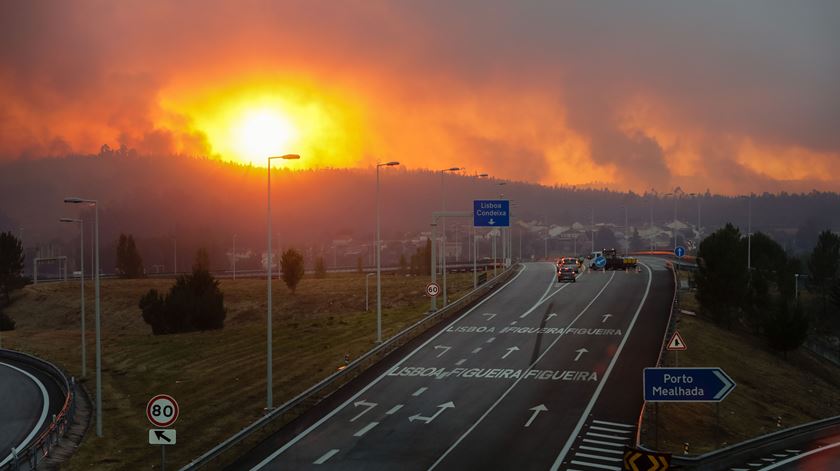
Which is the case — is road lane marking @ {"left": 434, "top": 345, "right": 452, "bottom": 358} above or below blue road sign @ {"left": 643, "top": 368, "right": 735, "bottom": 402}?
Answer: below

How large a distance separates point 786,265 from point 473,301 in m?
75.5

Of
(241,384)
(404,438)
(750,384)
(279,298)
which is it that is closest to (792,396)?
(750,384)

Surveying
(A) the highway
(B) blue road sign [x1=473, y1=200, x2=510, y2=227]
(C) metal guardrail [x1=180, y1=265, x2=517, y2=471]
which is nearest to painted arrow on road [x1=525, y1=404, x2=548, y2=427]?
(A) the highway

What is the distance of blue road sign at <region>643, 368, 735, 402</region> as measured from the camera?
94.7ft

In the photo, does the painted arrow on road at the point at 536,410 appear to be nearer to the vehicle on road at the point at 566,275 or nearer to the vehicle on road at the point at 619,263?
the vehicle on road at the point at 566,275

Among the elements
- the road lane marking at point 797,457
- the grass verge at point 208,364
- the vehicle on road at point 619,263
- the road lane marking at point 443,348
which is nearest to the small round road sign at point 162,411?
the grass verge at point 208,364

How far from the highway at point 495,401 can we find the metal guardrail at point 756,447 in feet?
9.30

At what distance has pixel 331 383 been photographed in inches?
1628

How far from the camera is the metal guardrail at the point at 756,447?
29703 mm

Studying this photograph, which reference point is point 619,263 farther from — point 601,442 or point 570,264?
point 601,442

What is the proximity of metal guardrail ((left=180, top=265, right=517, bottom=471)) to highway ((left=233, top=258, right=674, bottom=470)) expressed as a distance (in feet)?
2.43

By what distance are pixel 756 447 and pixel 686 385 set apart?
7682 millimetres

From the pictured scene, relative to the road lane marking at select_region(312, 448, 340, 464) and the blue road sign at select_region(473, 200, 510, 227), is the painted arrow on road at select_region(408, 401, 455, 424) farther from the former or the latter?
the blue road sign at select_region(473, 200, 510, 227)

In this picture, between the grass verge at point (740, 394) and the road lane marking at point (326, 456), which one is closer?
the road lane marking at point (326, 456)
